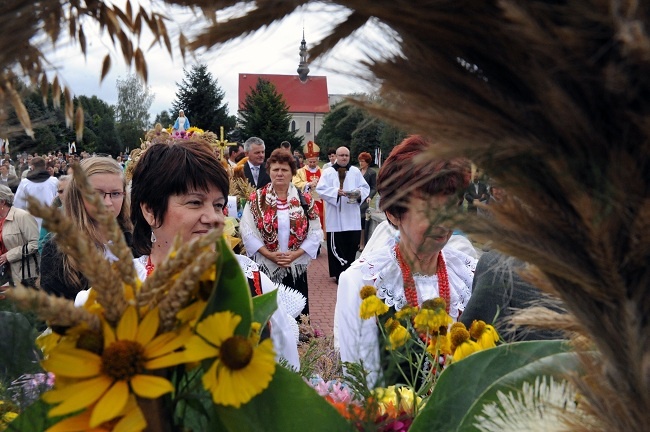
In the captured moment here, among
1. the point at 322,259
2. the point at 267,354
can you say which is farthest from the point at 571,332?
the point at 322,259

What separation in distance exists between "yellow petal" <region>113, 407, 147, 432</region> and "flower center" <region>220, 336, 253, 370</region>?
10cm

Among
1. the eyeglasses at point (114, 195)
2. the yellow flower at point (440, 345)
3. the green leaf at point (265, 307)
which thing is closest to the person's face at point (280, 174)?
the eyeglasses at point (114, 195)

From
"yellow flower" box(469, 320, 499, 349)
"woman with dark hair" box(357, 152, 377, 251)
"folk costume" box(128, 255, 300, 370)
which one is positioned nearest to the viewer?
"yellow flower" box(469, 320, 499, 349)

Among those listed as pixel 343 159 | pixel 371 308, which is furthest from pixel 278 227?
pixel 371 308

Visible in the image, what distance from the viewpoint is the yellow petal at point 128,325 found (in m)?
0.67

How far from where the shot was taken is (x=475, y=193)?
0.66 m

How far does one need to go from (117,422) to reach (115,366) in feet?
0.26

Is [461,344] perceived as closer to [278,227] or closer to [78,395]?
[78,395]

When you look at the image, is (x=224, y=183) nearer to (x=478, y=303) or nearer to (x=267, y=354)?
(x=478, y=303)

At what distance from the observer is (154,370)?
681mm

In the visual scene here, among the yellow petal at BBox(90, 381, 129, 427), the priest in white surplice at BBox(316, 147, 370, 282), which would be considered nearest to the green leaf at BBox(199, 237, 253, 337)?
the yellow petal at BBox(90, 381, 129, 427)

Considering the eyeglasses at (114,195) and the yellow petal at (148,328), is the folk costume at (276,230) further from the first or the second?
the yellow petal at (148,328)

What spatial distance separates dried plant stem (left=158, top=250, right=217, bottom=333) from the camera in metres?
0.65

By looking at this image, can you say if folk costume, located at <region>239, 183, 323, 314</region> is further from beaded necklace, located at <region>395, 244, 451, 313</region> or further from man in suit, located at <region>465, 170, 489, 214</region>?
man in suit, located at <region>465, 170, 489, 214</region>
